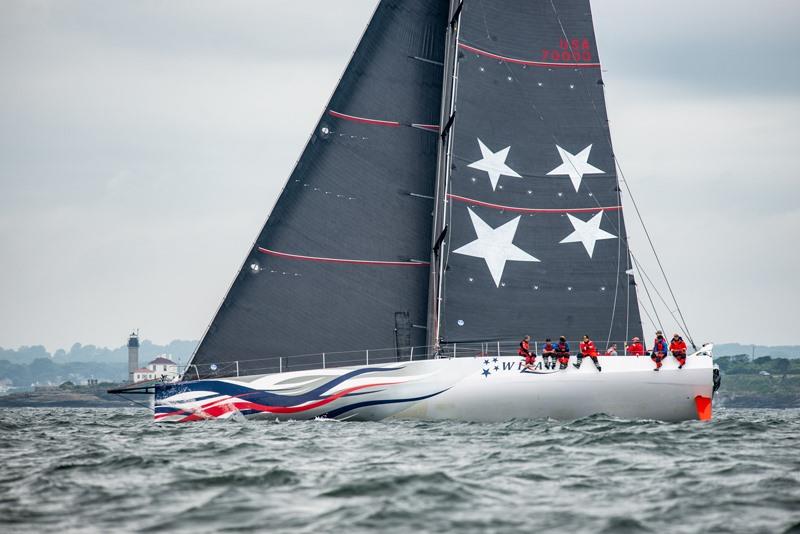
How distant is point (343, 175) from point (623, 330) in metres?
7.10

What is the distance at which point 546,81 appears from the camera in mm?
25703

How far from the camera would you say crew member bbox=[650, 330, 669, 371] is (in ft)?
72.6

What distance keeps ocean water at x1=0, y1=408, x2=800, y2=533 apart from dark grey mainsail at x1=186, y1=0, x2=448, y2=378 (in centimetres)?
362

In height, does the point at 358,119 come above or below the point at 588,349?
above

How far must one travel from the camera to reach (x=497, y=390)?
73.5 ft

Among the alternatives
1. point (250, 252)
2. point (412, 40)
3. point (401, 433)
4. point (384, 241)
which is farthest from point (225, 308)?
point (412, 40)

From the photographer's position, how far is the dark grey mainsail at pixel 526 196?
80.2 ft

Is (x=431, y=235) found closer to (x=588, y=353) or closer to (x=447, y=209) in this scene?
(x=447, y=209)

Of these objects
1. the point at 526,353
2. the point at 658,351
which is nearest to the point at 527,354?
the point at 526,353

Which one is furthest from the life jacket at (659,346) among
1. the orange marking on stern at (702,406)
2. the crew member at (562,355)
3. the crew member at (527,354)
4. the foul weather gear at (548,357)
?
the crew member at (527,354)

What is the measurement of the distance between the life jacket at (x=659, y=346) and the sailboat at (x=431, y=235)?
2.58ft

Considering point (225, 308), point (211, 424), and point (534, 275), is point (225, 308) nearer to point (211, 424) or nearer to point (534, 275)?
point (211, 424)

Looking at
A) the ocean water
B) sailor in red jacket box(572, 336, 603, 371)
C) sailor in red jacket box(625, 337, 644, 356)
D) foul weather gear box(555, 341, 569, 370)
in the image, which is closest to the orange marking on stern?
sailor in red jacket box(625, 337, 644, 356)

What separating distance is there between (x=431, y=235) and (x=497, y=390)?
14.8ft
